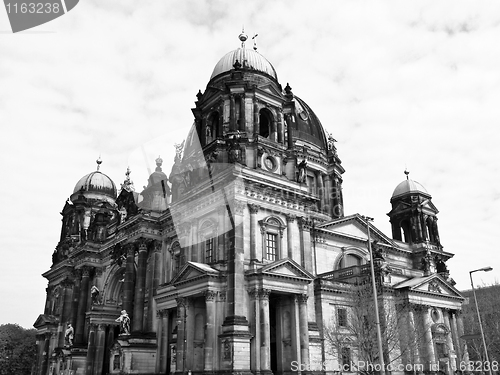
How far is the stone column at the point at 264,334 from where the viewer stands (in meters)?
32.2

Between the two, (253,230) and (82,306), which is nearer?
(253,230)

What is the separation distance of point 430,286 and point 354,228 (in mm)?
9561

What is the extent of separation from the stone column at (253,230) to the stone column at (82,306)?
27622 millimetres

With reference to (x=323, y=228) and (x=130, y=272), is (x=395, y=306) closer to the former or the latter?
(x=323, y=228)

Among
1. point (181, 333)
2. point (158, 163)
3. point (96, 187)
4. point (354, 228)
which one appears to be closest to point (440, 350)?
point (354, 228)

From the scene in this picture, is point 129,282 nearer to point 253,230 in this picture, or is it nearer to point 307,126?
point 253,230

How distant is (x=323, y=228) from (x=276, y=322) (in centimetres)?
1294

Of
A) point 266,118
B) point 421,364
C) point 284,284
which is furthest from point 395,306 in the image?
point 266,118

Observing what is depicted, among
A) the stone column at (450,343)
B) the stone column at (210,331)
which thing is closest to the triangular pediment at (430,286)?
the stone column at (450,343)

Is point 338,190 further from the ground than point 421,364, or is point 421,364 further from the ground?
point 338,190

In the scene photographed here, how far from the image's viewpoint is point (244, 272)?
3444 cm

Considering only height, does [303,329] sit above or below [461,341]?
above

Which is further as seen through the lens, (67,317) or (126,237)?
(67,317)

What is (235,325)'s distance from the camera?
32.3m
